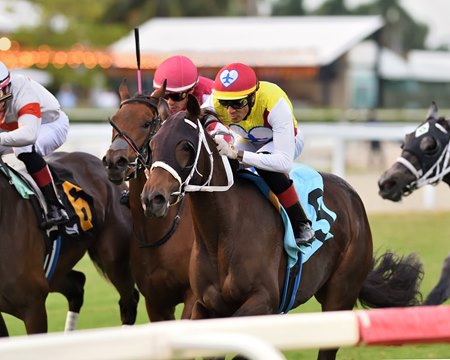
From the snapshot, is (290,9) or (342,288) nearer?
(342,288)

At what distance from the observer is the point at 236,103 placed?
5.38 m

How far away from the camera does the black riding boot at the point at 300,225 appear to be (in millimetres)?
5656

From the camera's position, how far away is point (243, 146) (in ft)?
19.4

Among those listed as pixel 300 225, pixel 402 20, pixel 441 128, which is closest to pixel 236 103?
pixel 300 225

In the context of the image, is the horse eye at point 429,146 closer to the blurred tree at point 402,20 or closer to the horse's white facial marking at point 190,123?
the horse's white facial marking at point 190,123

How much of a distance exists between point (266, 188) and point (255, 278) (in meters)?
0.57

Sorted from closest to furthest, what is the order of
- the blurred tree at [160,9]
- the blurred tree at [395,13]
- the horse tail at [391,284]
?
the horse tail at [391,284] < the blurred tree at [160,9] < the blurred tree at [395,13]

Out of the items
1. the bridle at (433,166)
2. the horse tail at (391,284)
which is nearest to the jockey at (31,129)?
the horse tail at (391,284)

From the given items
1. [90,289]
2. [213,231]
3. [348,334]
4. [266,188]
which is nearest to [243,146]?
[266,188]

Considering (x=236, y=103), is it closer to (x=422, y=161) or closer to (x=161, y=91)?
(x=161, y=91)

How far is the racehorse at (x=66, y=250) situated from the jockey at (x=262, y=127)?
1403 mm

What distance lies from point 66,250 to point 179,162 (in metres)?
2.08

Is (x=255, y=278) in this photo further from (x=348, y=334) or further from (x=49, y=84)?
(x=49, y=84)

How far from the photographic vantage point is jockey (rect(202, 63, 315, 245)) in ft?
17.5
